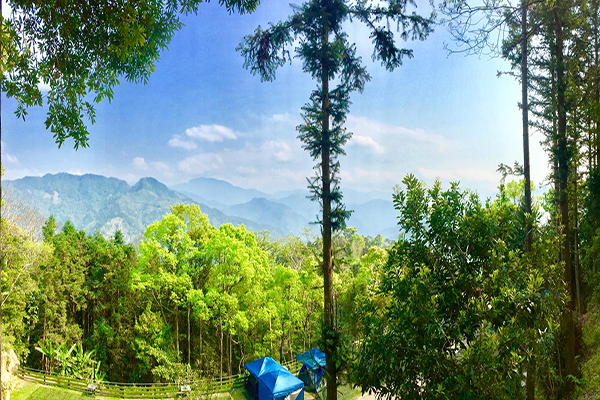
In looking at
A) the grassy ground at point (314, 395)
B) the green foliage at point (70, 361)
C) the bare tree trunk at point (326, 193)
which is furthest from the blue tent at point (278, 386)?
the green foliage at point (70, 361)

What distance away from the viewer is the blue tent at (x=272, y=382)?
11297 mm

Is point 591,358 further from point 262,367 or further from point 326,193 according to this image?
point 262,367

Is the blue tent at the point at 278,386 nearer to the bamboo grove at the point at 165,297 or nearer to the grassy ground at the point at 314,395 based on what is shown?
the grassy ground at the point at 314,395

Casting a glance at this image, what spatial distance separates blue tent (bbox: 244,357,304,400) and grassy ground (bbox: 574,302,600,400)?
25.4 ft

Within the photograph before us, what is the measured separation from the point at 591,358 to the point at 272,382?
8.59m

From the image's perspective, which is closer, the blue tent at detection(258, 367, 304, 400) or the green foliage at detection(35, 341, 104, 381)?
the blue tent at detection(258, 367, 304, 400)

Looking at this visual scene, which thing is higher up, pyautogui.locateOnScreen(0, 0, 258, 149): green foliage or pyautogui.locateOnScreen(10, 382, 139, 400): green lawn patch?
pyautogui.locateOnScreen(0, 0, 258, 149): green foliage

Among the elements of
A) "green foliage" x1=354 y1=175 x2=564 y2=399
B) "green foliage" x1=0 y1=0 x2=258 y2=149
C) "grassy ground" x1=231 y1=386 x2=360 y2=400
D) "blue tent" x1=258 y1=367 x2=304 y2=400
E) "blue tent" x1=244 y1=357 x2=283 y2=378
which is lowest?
"grassy ground" x1=231 y1=386 x2=360 y2=400

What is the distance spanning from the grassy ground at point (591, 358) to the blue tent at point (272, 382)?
25.4 feet

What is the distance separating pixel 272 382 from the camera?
37.6 ft

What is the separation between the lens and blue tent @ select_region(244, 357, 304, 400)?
37.1 feet

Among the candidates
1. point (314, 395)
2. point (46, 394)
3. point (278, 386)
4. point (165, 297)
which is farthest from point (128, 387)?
point (314, 395)

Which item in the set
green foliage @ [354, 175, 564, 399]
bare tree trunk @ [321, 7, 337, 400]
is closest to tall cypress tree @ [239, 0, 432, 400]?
bare tree trunk @ [321, 7, 337, 400]

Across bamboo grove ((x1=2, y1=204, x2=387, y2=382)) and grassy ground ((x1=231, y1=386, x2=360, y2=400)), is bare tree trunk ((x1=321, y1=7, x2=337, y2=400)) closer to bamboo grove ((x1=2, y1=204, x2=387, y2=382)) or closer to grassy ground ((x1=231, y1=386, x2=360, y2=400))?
bamboo grove ((x1=2, y1=204, x2=387, y2=382))
